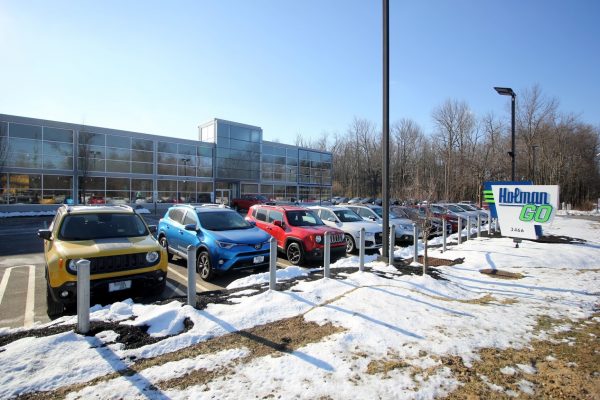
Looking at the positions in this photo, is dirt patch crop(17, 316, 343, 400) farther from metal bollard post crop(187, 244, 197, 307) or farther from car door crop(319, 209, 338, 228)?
car door crop(319, 209, 338, 228)

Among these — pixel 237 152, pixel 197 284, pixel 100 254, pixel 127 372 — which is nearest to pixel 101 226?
pixel 100 254

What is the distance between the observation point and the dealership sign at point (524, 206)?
965cm

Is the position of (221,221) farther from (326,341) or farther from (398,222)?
(398,222)

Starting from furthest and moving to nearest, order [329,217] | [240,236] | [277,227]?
[329,217] → [277,227] → [240,236]

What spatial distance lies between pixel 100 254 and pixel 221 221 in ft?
11.4

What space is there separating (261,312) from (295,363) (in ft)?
5.01

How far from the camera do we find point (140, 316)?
4664mm

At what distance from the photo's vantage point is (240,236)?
306 inches

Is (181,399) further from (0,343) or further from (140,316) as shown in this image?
(0,343)

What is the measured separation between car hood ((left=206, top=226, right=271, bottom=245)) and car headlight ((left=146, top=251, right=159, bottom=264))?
1.62 meters

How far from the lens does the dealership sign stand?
31.7 feet

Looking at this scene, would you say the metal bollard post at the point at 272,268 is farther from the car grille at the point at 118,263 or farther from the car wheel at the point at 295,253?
the car wheel at the point at 295,253

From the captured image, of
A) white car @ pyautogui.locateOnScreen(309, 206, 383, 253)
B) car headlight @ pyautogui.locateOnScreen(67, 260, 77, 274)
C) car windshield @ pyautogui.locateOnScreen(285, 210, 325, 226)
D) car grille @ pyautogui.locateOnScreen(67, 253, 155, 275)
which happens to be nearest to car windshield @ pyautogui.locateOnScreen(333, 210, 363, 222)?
white car @ pyautogui.locateOnScreen(309, 206, 383, 253)

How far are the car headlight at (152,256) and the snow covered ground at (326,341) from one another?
3.36 feet
